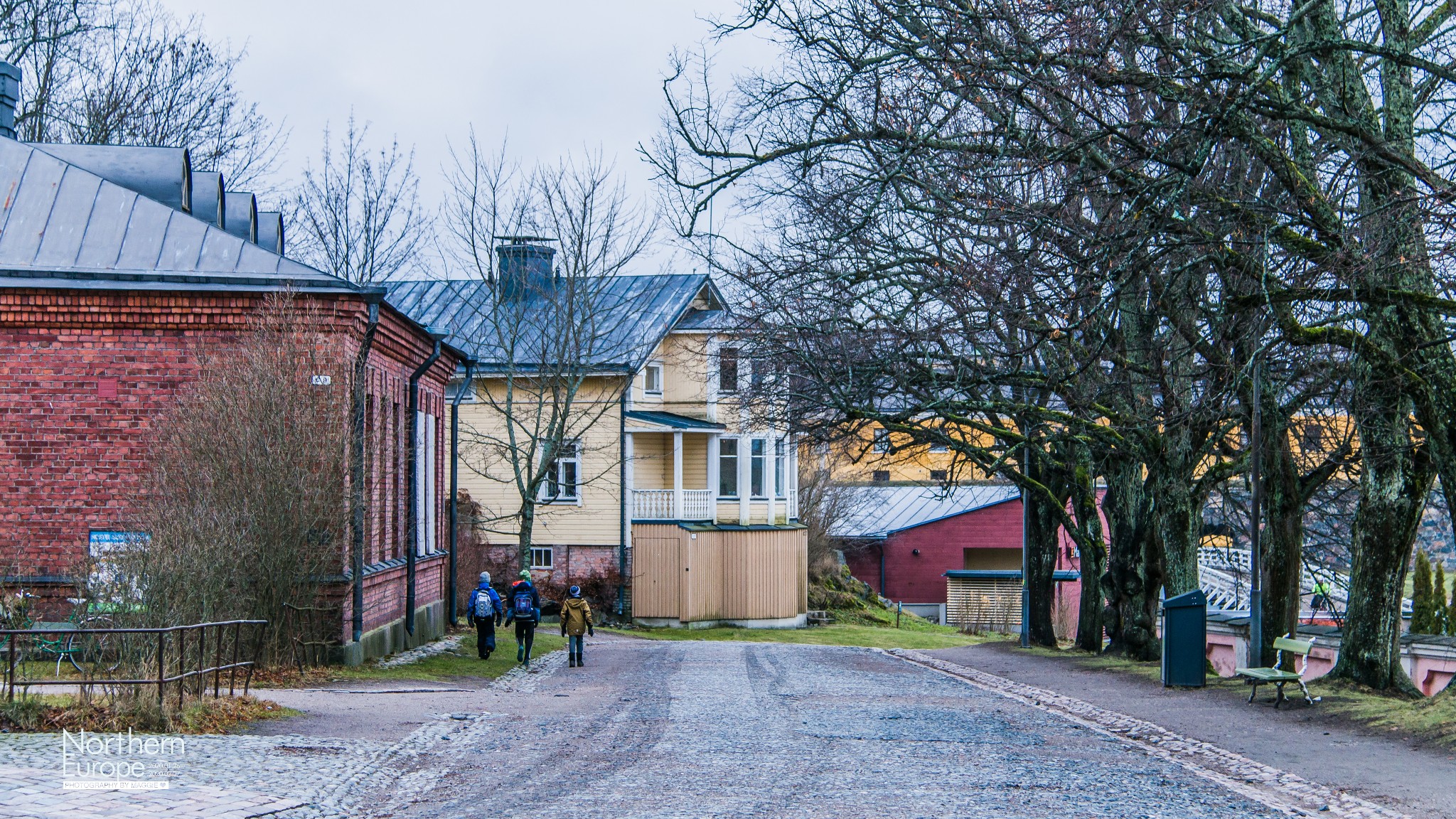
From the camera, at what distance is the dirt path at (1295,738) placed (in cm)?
999

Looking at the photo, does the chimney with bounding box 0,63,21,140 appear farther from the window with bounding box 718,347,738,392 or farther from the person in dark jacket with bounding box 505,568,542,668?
the window with bounding box 718,347,738,392

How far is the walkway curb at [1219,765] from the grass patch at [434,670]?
304 inches

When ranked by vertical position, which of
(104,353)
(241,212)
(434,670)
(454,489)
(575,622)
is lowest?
(434,670)

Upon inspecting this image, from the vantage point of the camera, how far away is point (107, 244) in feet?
62.2

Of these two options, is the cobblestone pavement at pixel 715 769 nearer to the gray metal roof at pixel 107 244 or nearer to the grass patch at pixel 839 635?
the gray metal roof at pixel 107 244

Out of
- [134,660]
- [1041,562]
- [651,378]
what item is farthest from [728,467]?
[134,660]

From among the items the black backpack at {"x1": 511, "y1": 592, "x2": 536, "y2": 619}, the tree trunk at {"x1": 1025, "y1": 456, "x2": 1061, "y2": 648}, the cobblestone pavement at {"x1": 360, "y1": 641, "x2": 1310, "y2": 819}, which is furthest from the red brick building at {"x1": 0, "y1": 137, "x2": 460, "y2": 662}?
the tree trunk at {"x1": 1025, "y1": 456, "x2": 1061, "y2": 648}

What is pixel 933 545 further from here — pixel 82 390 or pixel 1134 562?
pixel 82 390

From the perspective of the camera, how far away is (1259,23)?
1394 cm

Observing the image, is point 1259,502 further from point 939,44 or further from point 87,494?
point 87,494

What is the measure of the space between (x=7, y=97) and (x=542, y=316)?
56.8ft

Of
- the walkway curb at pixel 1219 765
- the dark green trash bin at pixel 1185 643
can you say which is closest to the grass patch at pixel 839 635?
the dark green trash bin at pixel 1185 643

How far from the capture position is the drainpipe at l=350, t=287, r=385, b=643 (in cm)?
1783

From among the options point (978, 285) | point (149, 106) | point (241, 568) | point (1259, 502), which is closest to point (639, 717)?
point (241, 568)
